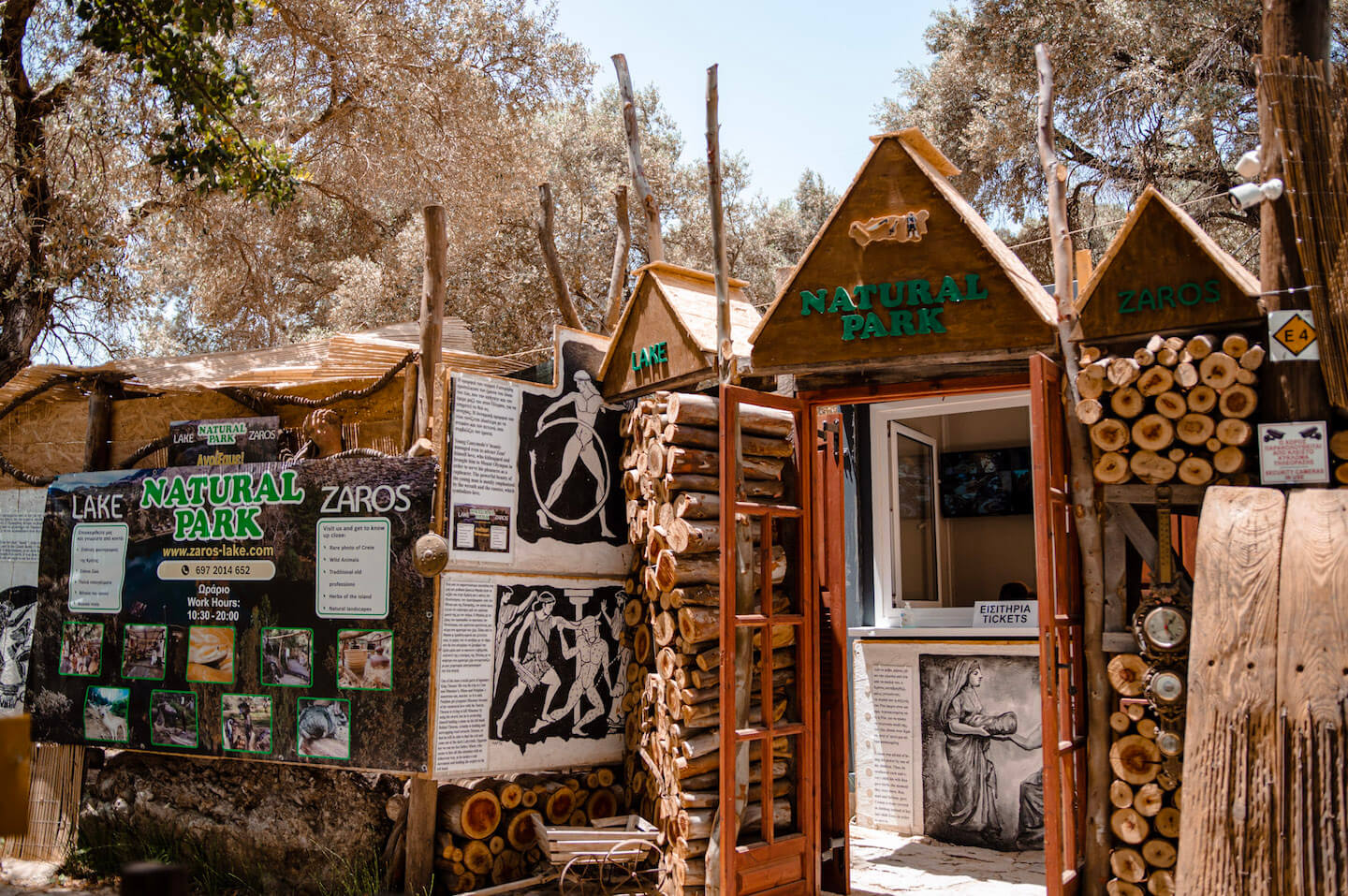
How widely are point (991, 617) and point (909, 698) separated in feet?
2.87

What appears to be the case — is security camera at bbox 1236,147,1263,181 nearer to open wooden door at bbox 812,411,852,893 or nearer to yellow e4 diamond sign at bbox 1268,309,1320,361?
yellow e4 diamond sign at bbox 1268,309,1320,361

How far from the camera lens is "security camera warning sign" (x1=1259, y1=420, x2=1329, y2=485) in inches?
198

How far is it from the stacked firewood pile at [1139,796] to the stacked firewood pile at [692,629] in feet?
6.31

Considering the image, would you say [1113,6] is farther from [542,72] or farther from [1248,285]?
[1248,285]

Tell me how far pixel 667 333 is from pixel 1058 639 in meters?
3.13

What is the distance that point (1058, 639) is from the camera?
214 inches

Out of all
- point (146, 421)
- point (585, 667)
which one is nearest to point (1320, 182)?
point (585, 667)

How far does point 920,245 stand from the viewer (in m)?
6.12

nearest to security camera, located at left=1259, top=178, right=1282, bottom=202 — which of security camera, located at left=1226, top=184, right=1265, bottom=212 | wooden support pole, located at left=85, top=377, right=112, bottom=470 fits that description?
security camera, located at left=1226, top=184, right=1265, bottom=212

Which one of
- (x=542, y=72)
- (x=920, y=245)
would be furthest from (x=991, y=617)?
(x=542, y=72)

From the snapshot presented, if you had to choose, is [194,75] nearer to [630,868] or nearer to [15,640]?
[15,640]

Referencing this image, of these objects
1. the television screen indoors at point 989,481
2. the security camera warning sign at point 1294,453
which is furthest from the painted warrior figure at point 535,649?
the television screen indoors at point 989,481

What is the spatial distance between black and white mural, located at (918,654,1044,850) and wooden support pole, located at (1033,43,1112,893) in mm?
2229

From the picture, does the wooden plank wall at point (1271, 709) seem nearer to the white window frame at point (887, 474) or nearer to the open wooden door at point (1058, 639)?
the open wooden door at point (1058, 639)
